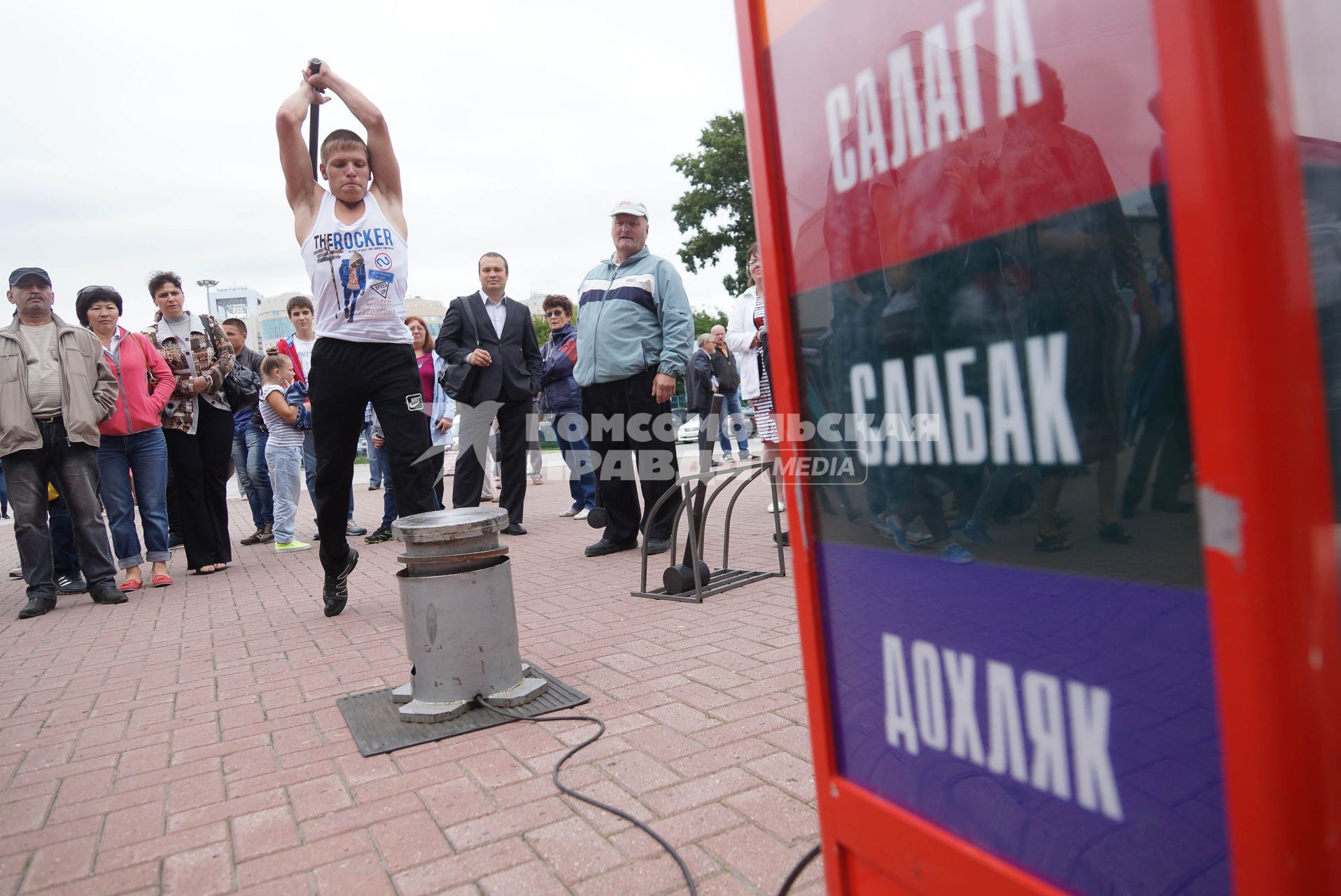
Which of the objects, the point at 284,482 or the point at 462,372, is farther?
the point at 284,482

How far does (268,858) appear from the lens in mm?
2154

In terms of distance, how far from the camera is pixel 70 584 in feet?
21.4

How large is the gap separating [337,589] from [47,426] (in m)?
2.50

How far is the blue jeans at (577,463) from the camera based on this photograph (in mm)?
8719

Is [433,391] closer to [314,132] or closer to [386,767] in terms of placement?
[314,132]

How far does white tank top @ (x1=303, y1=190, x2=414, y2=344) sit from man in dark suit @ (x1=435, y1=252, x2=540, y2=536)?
2784 millimetres

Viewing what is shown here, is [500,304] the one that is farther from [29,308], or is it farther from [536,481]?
[536,481]

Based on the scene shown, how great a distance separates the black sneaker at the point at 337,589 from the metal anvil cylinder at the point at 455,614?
1737 millimetres

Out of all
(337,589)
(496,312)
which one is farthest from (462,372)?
(337,589)

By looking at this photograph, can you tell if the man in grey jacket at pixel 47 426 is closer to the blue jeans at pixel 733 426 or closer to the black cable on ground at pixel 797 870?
the black cable on ground at pixel 797 870

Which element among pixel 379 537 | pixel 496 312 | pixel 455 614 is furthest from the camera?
pixel 379 537

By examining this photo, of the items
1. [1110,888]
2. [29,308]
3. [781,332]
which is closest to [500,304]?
[29,308]

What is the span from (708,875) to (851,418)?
1151 mm

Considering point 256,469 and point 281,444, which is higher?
point 281,444
